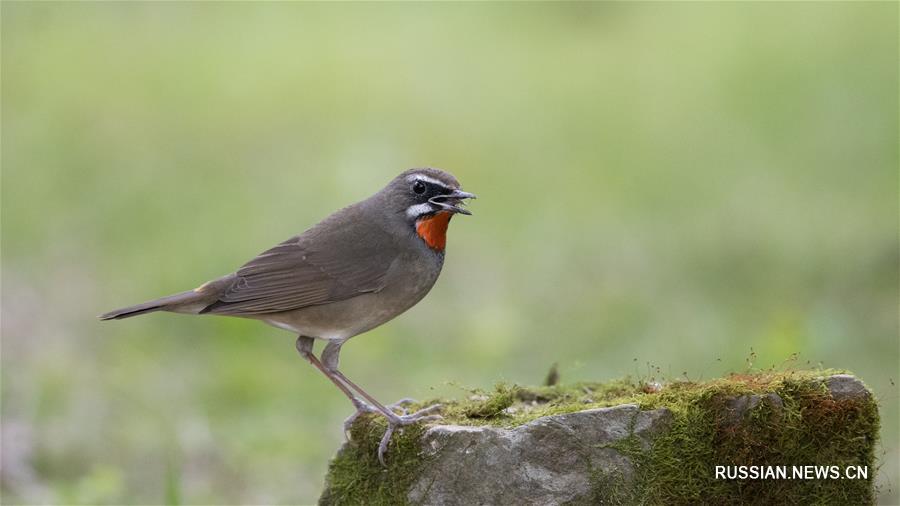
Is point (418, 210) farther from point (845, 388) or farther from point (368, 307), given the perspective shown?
point (845, 388)

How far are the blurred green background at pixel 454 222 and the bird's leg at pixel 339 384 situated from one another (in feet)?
3.66

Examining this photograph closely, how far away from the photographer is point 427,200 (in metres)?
7.11

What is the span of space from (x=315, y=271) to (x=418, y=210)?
0.75 meters

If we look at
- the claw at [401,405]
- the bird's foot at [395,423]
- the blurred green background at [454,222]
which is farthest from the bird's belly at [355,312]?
the blurred green background at [454,222]

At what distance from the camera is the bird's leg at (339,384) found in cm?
640

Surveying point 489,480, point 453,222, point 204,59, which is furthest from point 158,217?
point 489,480

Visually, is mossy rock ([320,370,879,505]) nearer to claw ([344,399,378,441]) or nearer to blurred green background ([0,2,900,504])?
claw ([344,399,378,441])

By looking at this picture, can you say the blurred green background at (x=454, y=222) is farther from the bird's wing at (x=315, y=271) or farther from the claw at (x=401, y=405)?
the claw at (x=401, y=405)

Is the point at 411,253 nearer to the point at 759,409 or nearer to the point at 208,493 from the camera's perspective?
the point at 759,409

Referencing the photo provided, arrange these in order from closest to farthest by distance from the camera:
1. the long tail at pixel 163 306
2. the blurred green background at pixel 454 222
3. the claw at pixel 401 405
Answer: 1. the claw at pixel 401 405
2. the long tail at pixel 163 306
3. the blurred green background at pixel 454 222

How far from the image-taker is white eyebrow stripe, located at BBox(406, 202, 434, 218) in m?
7.10

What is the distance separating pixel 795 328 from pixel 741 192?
4035 mm

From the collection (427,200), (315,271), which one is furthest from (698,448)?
(315,271)

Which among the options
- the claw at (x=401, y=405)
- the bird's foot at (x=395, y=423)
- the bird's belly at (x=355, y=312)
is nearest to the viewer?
the bird's foot at (x=395, y=423)
